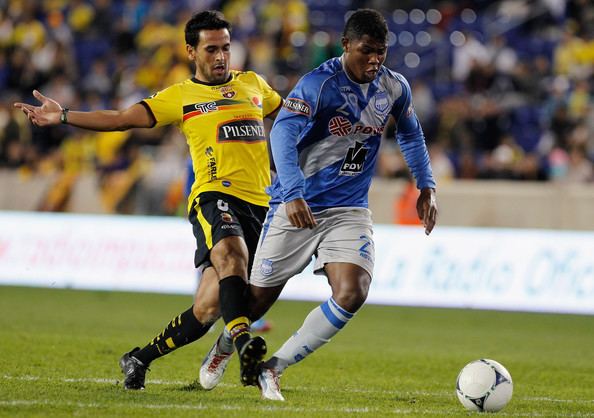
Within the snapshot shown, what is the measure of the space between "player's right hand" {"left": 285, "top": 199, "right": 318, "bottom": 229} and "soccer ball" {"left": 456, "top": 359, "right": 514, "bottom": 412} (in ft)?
4.52

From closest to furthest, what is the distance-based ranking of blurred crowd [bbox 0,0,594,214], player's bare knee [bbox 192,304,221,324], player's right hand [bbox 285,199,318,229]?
player's right hand [bbox 285,199,318,229] → player's bare knee [bbox 192,304,221,324] → blurred crowd [bbox 0,0,594,214]

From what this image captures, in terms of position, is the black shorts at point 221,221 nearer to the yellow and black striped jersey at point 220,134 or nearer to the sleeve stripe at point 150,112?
the yellow and black striped jersey at point 220,134

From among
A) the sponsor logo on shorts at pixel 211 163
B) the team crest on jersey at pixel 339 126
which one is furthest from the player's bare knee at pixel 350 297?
the sponsor logo on shorts at pixel 211 163

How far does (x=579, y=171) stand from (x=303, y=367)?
924cm

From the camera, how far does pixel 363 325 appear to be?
12.7 meters

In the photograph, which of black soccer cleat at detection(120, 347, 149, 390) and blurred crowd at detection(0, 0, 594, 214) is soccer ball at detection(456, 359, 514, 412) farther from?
blurred crowd at detection(0, 0, 594, 214)

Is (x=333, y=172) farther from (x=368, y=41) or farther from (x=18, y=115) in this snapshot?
(x=18, y=115)

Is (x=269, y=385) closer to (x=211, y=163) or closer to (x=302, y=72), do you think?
(x=211, y=163)

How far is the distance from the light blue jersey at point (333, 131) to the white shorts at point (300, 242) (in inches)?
4.0

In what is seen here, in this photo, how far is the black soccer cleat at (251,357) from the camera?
20.4 ft

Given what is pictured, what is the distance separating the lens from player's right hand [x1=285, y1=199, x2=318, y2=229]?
6.38m

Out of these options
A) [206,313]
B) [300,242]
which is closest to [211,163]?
[300,242]

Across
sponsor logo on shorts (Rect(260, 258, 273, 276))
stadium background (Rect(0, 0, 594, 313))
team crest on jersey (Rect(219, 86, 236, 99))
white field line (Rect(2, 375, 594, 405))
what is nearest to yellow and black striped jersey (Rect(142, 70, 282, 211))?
team crest on jersey (Rect(219, 86, 236, 99))

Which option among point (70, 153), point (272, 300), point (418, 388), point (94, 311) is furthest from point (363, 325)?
point (70, 153)
